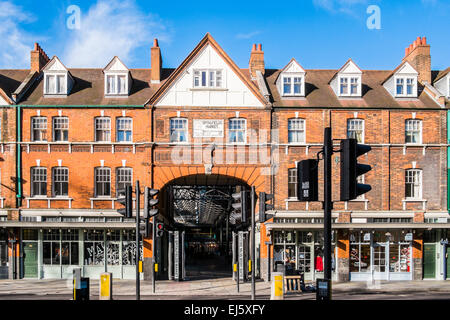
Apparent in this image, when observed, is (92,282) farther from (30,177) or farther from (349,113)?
(349,113)

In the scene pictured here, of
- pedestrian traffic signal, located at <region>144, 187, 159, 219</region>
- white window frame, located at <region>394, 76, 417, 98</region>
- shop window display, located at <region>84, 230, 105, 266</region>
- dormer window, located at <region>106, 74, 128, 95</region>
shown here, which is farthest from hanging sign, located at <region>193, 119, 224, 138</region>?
white window frame, located at <region>394, 76, 417, 98</region>

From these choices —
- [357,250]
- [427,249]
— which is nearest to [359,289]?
[357,250]

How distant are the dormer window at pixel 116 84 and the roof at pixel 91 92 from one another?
0.47 metres

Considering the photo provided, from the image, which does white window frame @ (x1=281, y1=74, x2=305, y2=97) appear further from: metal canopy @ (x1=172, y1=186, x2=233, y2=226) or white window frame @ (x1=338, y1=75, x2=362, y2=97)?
metal canopy @ (x1=172, y1=186, x2=233, y2=226)

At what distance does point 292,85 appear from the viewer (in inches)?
997

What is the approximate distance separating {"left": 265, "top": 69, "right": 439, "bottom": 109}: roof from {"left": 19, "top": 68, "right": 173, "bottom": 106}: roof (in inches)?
323

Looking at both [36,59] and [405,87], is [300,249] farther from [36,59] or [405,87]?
[36,59]

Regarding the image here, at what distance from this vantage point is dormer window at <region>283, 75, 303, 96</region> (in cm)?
2534

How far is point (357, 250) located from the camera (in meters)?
24.1

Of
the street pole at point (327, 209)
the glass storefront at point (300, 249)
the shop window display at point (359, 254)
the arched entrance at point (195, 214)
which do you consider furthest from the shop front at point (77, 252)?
the street pole at point (327, 209)

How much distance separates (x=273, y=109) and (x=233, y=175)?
15.2 ft

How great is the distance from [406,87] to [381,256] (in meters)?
10.6

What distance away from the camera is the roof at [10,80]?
2495cm

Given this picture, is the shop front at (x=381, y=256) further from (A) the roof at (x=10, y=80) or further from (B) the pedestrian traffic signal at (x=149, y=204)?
(A) the roof at (x=10, y=80)
